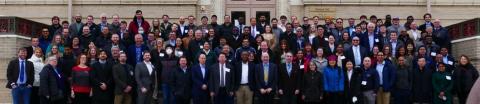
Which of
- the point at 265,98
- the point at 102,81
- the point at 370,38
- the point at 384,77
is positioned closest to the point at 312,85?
the point at 265,98

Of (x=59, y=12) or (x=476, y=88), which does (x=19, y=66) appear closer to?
(x=59, y=12)

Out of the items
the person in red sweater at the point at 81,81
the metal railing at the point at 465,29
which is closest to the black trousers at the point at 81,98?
the person in red sweater at the point at 81,81

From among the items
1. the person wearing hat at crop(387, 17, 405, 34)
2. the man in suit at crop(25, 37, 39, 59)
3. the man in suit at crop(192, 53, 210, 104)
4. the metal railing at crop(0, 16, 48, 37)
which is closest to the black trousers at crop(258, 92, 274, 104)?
the man in suit at crop(192, 53, 210, 104)

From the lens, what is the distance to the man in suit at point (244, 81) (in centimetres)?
1152

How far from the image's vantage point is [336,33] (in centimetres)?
1366

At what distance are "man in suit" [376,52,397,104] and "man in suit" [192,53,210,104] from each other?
314cm

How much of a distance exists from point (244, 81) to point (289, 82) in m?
0.80

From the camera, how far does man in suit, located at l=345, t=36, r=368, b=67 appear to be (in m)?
12.3

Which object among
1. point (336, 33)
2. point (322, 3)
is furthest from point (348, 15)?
point (336, 33)

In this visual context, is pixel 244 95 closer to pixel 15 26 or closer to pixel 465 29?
pixel 15 26

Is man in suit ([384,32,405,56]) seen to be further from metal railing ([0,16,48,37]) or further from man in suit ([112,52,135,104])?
metal railing ([0,16,48,37])

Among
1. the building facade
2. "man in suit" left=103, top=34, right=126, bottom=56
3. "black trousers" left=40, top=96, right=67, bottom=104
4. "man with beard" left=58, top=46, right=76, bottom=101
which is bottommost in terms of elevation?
"black trousers" left=40, top=96, right=67, bottom=104

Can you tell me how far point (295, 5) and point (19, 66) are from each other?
8.67 m

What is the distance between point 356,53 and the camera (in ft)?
40.5
